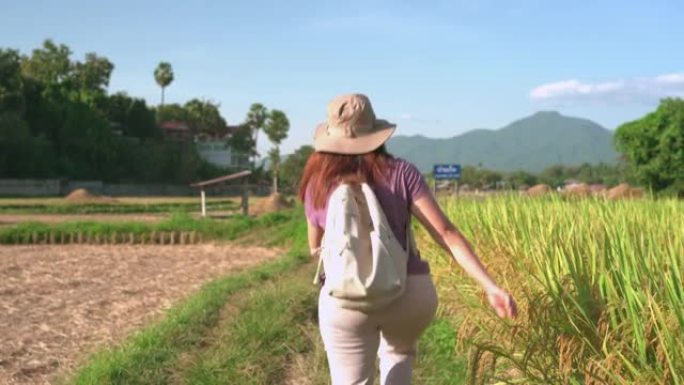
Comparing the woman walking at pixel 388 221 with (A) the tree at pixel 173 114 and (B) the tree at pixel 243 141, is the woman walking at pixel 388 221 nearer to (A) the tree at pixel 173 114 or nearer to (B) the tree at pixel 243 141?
(B) the tree at pixel 243 141

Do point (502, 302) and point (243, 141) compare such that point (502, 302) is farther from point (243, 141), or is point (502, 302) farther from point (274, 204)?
point (243, 141)

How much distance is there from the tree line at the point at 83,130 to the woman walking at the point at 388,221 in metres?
51.1

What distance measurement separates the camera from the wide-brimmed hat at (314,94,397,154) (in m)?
2.72

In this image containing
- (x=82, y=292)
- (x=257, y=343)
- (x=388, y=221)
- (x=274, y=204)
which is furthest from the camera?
(x=274, y=204)

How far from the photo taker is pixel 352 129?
9.00ft

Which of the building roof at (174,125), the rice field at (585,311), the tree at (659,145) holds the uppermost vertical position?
the building roof at (174,125)

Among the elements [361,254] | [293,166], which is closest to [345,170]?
[361,254]

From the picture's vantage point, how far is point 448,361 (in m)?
5.21

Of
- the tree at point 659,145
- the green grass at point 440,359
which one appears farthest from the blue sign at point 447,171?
the green grass at point 440,359

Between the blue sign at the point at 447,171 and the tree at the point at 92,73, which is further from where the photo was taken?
the tree at the point at 92,73

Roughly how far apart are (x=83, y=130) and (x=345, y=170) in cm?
5911

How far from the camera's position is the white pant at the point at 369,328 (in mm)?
2656

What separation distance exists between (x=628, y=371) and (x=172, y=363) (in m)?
2.92

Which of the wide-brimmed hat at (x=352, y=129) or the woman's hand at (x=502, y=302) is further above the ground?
the wide-brimmed hat at (x=352, y=129)
